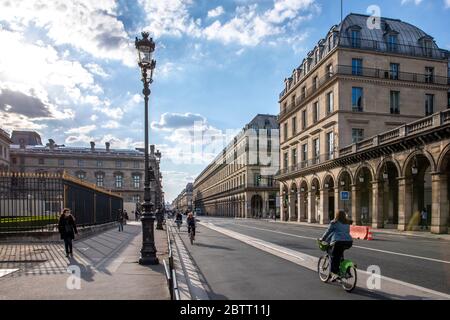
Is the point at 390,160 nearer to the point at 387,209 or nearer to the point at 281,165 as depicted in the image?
the point at 387,209

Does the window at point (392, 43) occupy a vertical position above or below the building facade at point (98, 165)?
above

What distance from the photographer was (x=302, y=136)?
163 ft

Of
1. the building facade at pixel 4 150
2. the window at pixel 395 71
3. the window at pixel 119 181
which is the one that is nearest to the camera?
the window at pixel 395 71

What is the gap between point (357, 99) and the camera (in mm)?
40500

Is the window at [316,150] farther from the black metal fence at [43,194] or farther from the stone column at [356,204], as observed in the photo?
the black metal fence at [43,194]

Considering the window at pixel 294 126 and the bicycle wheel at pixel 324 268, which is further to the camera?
the window at pixel 294 126

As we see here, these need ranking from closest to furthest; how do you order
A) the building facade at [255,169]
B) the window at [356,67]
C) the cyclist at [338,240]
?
1. the cyclist at [338,240]
2. the window at [356,67]
3. the building facade at [255,169]

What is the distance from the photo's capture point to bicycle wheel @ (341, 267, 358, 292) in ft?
25.7

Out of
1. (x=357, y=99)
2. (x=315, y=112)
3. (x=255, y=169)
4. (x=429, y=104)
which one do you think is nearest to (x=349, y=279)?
(x=357, y=99)

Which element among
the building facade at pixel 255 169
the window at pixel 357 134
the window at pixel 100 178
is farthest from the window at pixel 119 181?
the window at pixel 357 134

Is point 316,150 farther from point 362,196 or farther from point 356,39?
point 356,39

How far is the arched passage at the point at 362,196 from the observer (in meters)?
35.8

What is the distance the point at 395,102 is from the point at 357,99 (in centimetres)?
448

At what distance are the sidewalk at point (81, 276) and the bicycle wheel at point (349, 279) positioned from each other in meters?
3.67
